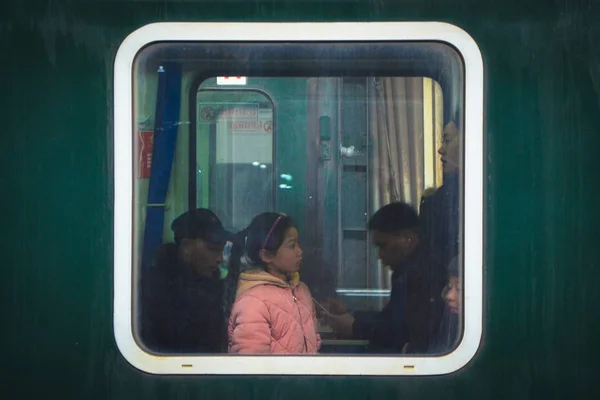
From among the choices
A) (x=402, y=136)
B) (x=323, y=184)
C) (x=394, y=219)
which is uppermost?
(x=402, y=136)

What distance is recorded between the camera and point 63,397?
2.35 metres

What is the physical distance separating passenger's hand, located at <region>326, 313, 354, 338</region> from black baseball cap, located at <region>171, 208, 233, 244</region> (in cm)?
39

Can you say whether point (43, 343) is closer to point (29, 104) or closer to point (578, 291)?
point (29, 104)

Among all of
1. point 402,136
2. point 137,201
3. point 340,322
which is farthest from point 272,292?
point 402,136

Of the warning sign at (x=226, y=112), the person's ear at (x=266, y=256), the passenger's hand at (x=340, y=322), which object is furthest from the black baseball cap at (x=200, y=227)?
the passenger's hand at (x=340, y=322)

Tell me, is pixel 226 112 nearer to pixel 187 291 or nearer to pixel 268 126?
pixel 268 126

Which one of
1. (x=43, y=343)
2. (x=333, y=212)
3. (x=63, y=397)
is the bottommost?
(x=63, y=397)

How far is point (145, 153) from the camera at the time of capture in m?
2.40

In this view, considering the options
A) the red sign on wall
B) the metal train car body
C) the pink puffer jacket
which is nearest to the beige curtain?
the metal train car body

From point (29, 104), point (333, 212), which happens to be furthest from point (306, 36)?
point (29, 104)

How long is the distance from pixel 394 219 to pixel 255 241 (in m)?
0.42

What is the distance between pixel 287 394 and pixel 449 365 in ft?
1.54

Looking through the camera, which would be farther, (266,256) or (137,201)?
(266,256)

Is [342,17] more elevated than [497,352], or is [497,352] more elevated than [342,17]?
[342,17]
